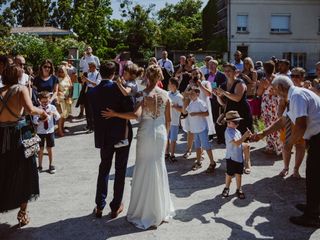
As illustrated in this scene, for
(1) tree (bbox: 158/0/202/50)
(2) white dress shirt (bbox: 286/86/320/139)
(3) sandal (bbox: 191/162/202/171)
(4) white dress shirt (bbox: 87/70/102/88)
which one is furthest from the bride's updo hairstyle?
(1) tree (bbox: 158/0/202/50)

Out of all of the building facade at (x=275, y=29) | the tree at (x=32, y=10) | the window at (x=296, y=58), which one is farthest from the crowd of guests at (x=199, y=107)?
the tree at (x=32, y=10)

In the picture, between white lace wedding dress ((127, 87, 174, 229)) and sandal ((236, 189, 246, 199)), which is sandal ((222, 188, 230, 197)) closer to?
sandal ((236, 189, 246, 199))

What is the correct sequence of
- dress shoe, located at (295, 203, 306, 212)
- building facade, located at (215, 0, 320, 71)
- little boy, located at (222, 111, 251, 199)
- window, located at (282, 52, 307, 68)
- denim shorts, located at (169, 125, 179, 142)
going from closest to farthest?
dress shoe, located at (295, 203, 306, 212)
little boy, located at (222, 111, 251, 199)
denim shorts, located at (169, 125, 179, 142)
building facade, located at (215, 0, 320, 71)
window, located at (282, 52, 307, 68)

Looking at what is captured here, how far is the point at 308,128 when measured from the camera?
16.7 feet

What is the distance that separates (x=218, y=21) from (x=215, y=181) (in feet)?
122

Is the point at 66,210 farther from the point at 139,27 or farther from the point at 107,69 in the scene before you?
the point at 139,27

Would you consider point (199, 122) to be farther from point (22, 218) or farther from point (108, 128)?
point (22, 218)

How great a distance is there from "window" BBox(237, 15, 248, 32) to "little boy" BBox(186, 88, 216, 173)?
32.6 m

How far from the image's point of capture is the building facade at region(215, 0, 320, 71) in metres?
38.2

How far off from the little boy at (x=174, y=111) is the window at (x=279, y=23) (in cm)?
3346

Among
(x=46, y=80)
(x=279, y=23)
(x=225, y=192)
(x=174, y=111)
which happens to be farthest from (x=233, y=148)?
(x=279, y=23)

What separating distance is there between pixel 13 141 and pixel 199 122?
12.3ft

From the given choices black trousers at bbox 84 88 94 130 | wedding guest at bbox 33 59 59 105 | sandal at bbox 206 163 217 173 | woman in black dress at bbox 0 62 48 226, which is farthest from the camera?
black trousers at bbox 84 88 94 130

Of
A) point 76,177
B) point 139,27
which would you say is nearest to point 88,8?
point 139,27
